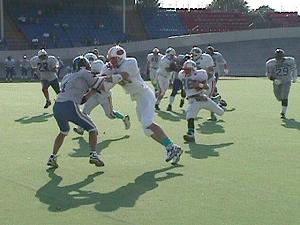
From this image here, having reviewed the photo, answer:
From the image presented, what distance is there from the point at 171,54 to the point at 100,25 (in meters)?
34.9

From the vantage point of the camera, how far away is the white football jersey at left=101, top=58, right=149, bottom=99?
9.12 m

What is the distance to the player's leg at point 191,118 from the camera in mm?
11609

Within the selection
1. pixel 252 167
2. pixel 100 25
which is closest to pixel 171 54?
pixel 252 167

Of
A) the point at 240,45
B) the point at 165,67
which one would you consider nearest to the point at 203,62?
the point at 165,67

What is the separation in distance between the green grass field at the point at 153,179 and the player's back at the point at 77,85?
40.7 inches

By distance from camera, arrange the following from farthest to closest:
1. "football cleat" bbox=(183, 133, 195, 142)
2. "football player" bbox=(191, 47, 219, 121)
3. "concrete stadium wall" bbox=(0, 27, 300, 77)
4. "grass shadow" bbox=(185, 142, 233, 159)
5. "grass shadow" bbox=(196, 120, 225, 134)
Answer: "concrete stadium wall" bbox=(0, 27, 300, 77) → "football player" bbox=(191, 47, 219, 121) → "grass shadow" bbox=(196, 120, 225, 134) → "football cleat" bbox=(183, 133, 195, 142) → "grass shadow" bbox=(185, 142, 233, 159)

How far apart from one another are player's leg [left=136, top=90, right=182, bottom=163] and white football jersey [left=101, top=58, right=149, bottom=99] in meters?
0.13

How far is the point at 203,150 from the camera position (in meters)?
10.7

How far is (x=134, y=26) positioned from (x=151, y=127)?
4602 centimetres

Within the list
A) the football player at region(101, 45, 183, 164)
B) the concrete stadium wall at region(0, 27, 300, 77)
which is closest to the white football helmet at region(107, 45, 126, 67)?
the football player at region(101, 45, 183, 164)

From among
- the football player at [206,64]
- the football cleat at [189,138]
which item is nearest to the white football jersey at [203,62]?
the football player at [206,64]

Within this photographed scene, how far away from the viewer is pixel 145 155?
400 inches

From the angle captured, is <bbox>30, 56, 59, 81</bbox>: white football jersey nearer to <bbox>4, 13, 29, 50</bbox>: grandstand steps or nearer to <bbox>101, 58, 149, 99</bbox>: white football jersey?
<bbox>101, 58, 149, 99</bbox>: white football jersey

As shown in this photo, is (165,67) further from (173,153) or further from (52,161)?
(52,161)
